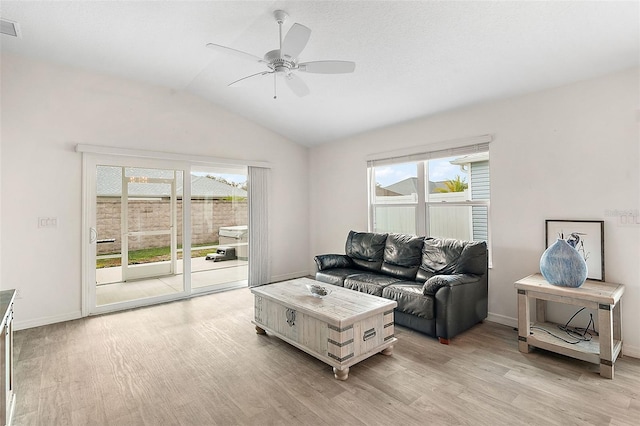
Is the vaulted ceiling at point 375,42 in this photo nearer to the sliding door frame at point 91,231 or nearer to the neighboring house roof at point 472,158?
the neighboring house roof at point 472,158

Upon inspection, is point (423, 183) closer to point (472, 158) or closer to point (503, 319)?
point (472, 158)

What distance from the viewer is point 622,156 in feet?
9.34

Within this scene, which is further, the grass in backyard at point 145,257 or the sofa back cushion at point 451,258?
the grass in backyard at point 145,257

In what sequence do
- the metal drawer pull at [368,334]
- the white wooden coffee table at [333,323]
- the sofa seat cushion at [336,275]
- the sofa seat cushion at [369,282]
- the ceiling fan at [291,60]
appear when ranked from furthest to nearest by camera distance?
the sofa seat cushion at [336,275]
the sofa seat cushion at [369,282]
the metal drawer pull at [368,334]
the white wooden coffee table at [333,323]
the ceiling fan at [291,60]

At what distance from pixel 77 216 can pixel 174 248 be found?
4.11 ft

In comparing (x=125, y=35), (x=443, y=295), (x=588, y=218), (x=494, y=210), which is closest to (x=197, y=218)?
(x=125, y=35)

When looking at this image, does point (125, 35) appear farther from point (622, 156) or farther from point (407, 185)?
point (622, 156)

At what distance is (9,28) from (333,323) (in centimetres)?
409

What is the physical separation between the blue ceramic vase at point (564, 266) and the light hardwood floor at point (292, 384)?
2.23 ft

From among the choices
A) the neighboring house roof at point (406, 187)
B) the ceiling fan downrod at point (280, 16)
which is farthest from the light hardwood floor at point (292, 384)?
the ceiling fan downrod at point (280, 16)

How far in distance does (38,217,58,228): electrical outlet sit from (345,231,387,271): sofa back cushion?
379cm

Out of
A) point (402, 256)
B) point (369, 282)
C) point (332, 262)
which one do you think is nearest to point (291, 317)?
point (369, 282)

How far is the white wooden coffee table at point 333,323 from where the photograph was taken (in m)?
2.49

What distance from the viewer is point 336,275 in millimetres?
4172
